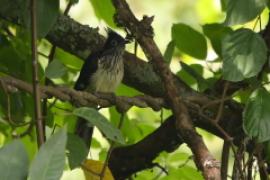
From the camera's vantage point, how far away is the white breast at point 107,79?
2.54 meters

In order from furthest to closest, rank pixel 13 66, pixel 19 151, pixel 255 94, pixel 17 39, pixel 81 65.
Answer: pixel 81 65
pixel 17 39
pixel 13 66
pixel 255 94
pixel 19 151

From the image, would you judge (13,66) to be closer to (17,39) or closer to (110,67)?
(17,39)

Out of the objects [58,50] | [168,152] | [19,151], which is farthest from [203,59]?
[19,151]

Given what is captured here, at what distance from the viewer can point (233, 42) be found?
1.68 meters

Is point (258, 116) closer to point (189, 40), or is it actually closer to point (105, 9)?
point (189, 40)

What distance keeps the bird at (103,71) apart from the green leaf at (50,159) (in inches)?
49.4

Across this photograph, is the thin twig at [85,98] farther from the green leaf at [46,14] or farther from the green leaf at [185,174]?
the green leaf at [185,174]

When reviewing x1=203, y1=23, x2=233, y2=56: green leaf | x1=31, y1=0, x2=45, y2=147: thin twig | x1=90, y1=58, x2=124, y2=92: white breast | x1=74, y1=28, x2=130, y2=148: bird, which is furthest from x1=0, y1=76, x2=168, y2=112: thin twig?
x1=90, y1=58, x2=124, y2=92: white breast

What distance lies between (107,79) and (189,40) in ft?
2.40

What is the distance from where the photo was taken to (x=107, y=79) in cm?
288

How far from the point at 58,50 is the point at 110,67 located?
58 centimetres

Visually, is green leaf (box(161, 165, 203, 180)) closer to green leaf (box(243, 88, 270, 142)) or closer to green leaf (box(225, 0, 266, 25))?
green leaf (box(243, 88, 270, 142))

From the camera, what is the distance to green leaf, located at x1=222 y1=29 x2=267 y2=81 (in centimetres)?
162

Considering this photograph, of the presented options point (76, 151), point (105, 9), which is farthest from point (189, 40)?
point (76, 151)
